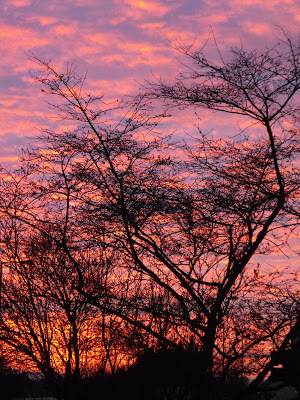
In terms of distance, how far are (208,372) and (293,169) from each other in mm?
6937

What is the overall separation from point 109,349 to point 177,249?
708 centimetres

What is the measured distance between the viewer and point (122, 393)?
31.4m

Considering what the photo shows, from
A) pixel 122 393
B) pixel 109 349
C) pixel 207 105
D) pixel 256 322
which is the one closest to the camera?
pixel 207 105

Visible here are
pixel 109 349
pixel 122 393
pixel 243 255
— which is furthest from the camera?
pixel 122 393

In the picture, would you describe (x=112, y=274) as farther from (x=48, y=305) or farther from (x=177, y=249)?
(x=177, y=249)

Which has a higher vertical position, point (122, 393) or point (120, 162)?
point (120, 162)

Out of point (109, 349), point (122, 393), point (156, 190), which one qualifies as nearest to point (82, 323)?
point (109, 349)

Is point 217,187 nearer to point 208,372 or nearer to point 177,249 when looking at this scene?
point 177,249

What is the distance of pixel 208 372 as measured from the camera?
63.6 ft

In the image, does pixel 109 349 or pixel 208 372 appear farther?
pixel 109 349

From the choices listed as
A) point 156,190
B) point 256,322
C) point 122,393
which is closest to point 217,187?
point 156,190

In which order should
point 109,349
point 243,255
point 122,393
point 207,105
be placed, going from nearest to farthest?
point 207,105, point 243,255, point 109,349, point 122,393

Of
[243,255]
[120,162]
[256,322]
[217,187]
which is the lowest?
[256,322]

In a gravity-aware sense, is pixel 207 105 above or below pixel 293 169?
above
